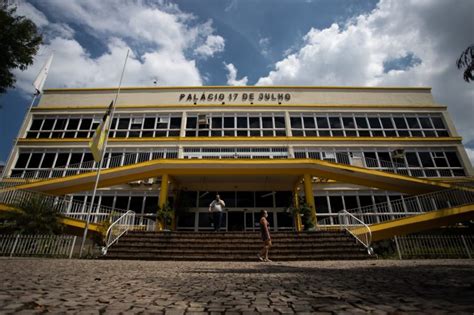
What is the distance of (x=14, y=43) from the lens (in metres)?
9.81

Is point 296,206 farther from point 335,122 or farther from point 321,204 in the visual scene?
point 335,122

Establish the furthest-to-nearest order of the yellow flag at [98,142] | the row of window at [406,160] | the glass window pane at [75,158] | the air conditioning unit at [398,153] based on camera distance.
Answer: the glass window pane at [75,158] → the air conditioning unit at [398,153] → the row of window at [406,160] → the yellow flag at [98,142]

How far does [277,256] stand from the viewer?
28.1 feet

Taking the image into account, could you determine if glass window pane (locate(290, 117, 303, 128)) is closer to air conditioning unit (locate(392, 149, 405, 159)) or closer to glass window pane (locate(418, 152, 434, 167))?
air conditioning unit (locate(392, 149, 405, 159))

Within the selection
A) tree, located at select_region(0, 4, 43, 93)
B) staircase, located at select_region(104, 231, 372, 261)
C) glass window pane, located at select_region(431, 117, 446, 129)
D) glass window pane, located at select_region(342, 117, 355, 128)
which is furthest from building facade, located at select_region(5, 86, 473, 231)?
tree, located at select_region(0, 4, 43, 93)

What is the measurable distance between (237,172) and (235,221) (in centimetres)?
411

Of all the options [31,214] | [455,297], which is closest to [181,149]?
[31,214]

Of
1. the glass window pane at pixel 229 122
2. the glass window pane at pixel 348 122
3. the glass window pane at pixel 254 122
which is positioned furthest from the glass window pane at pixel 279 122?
the glass window pane at pixel 348 122

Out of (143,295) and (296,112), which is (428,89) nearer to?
(296,112)

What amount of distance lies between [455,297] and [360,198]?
15398 millimetres

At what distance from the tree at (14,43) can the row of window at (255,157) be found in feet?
26.5

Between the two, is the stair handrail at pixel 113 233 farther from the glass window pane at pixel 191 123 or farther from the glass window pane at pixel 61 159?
the glass window pane at pixel 61 159

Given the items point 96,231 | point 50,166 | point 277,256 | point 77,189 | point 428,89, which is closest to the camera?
point 277,256

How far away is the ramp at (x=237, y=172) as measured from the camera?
12.9 m
